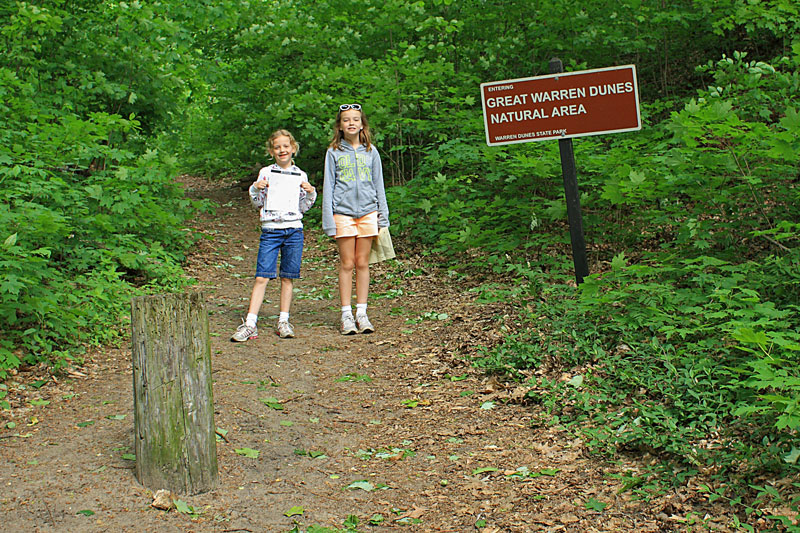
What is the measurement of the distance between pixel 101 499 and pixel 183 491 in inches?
15.4

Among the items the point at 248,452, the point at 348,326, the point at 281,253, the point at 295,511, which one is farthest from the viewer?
the point at 348,326

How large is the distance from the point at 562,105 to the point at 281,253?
286 centimetres

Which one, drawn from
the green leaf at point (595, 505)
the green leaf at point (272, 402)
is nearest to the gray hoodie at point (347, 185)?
the green leaf at point (272, 402)

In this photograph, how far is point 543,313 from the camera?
5629 millimetres

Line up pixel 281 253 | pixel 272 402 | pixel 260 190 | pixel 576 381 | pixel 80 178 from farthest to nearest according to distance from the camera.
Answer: pixel 80 178 < pixel 281 253 < pixel 260 190 < pixel 272 402 < pixel 576 381

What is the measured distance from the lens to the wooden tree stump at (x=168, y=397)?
336 centimetres

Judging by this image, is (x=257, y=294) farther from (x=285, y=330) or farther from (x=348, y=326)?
(x=348, y=326)

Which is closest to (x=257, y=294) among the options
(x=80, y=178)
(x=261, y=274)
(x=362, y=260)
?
(x=261, y=274)

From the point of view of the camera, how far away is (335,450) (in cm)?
407

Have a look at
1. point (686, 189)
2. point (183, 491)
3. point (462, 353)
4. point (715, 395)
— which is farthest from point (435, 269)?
point (183, 491)

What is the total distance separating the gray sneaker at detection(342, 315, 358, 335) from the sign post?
7.17 feet

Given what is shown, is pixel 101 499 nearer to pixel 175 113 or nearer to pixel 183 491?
pixel 183 491

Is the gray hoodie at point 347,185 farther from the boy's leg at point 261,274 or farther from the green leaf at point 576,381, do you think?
the green leaf at point 576,381

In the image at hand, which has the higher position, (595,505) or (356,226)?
(356,226)
